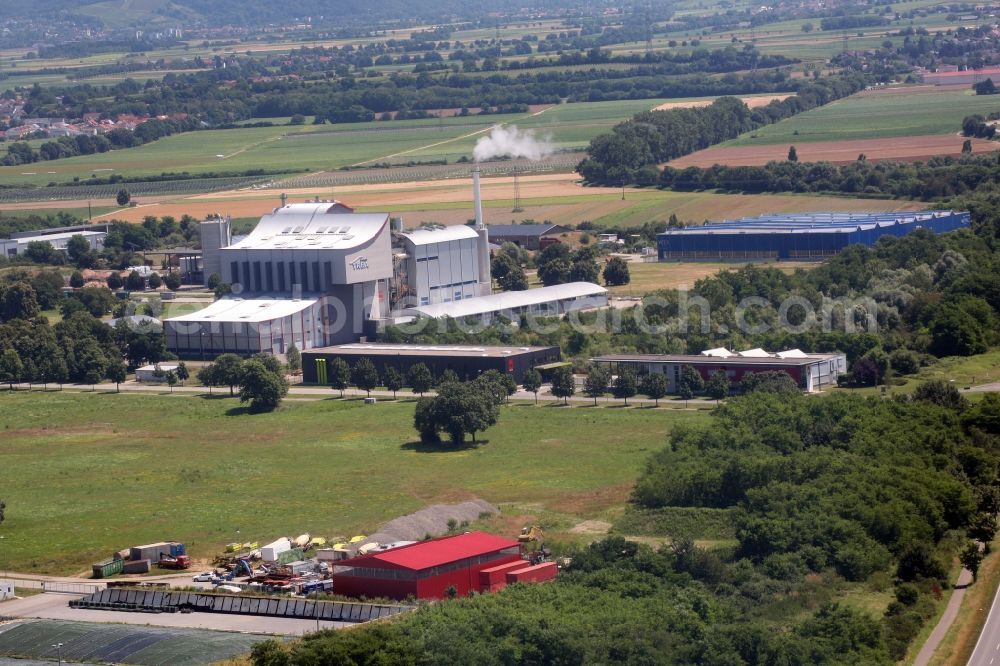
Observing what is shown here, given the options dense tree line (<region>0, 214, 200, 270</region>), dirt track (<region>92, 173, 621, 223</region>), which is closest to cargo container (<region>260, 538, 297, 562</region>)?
dense tree line (<region>0, 214, 200, 270</region>)

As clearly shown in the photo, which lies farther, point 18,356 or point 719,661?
point 18,356

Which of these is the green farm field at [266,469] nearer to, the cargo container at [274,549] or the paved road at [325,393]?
the paved road at [325,393]

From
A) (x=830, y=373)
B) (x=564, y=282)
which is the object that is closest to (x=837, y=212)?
(x=564, y=282)

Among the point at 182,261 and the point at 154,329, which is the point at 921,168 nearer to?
the point at 182,261

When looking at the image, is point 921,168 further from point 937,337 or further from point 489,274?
point 937,337

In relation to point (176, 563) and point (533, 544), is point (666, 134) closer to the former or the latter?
point (533, 544)

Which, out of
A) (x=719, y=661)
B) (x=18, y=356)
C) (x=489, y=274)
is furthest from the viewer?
(x=489, y=274)

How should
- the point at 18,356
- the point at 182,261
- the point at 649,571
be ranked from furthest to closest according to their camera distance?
the point at 182,261
the point at 18,356
the point at 649,571
